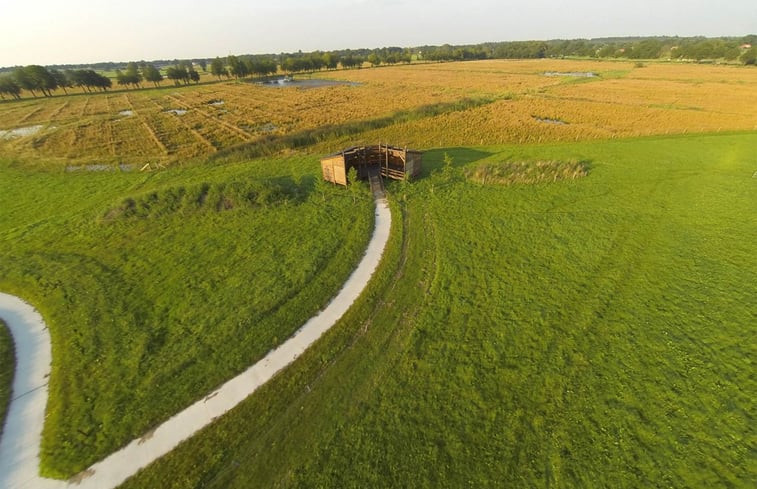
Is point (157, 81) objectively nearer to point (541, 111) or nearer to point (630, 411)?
point (541, 111)

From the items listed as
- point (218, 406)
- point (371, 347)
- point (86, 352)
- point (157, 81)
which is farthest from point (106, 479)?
point (157, 81)

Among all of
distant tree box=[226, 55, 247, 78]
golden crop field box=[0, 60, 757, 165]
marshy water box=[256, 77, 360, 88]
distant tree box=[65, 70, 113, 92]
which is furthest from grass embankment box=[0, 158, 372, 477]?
distant tree box=[226, 55, 247, 78]

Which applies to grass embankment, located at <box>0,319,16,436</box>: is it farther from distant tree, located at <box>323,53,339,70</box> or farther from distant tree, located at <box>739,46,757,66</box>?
distant tree, located at <box>739,46,757,66</box>

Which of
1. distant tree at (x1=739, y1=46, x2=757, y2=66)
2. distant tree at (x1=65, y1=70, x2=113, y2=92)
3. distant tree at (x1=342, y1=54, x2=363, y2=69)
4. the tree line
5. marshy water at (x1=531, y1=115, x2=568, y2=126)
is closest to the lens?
marshy water at (x1=531, y1=115, x2=568, y2=126)

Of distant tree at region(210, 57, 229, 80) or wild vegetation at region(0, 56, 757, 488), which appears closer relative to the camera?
wild vegetation at region(0, 56, 757, 488)

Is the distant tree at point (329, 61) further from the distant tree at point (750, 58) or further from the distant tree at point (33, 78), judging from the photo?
the distant tree at point (750, 58)

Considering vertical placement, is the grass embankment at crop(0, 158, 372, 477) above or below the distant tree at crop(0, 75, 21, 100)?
below
